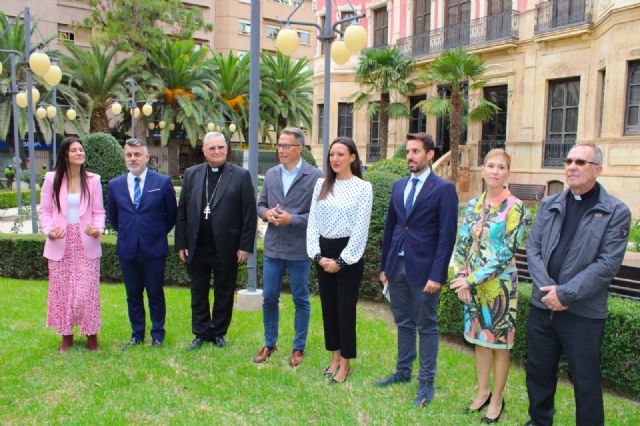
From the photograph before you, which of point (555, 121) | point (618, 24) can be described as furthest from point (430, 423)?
point (555, 121)

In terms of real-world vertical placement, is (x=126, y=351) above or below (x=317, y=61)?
below

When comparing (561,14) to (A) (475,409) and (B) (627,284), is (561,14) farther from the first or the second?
(A) (475,409)

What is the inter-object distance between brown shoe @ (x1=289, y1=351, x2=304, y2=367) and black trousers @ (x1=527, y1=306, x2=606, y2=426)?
206 cm

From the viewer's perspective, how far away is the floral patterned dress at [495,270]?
3.75 metres

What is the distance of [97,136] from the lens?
948 cm

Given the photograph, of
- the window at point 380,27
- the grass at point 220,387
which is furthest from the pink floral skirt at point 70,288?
the window at point 380,27

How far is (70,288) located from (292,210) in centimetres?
223

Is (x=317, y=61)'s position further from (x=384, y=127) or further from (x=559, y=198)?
(x=559, y=198)

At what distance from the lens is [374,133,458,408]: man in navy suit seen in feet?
13.2

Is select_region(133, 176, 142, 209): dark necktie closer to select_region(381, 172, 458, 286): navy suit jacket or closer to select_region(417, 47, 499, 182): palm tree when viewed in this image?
select_region(381, 172, 458, 286): navy suit jacket

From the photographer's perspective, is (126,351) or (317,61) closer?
(126,351)

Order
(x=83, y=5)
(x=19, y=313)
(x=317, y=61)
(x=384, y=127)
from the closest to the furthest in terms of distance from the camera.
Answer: (x=19, y=313) < (x=384, y=127) < (x=317, y=61) < (x=83, y=5)

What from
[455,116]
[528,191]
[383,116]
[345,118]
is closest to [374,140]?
[345,118]

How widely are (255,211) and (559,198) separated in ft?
9.11
